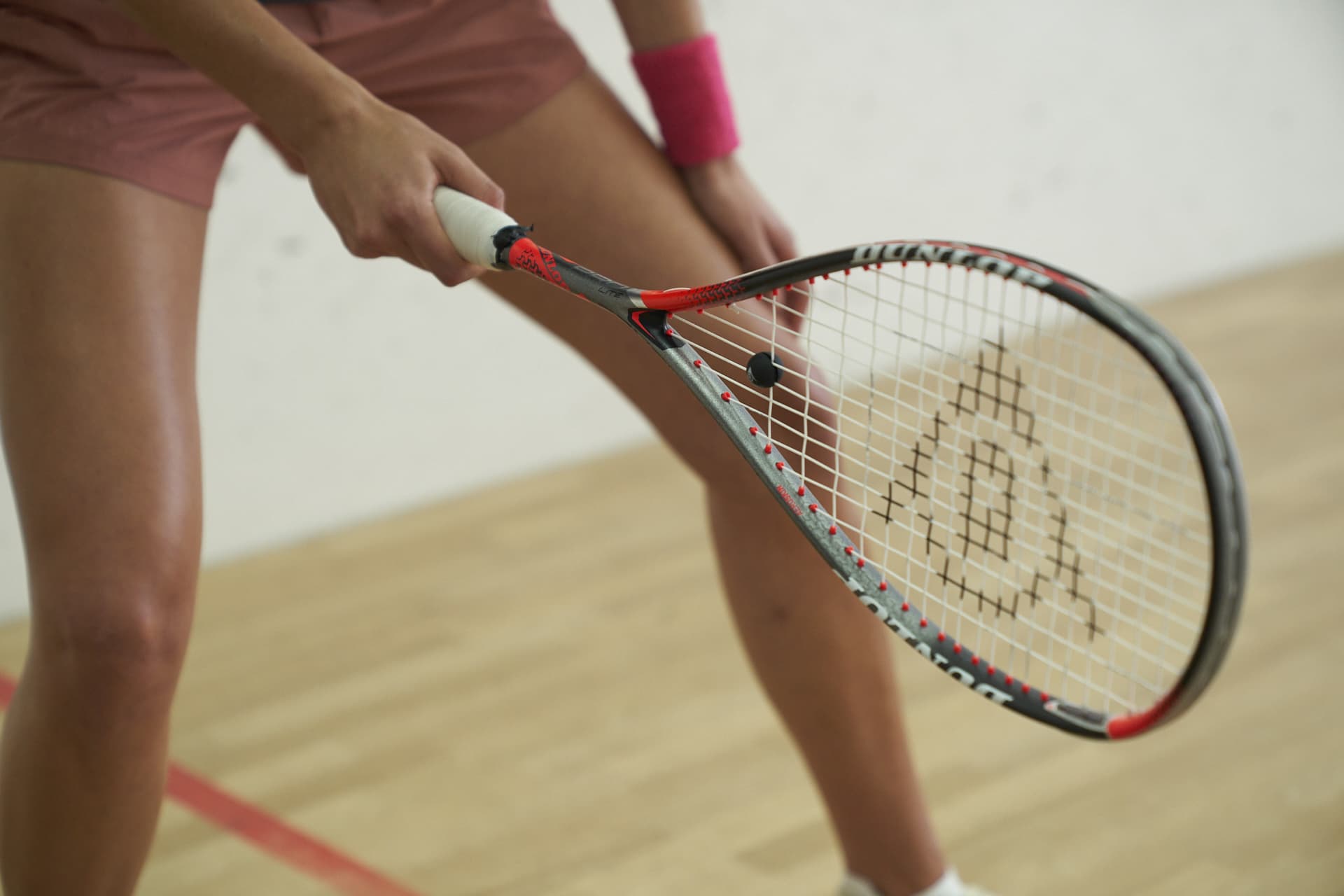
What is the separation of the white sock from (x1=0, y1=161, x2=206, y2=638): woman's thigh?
1.83ft

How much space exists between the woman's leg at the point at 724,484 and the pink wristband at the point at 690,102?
0.03 m

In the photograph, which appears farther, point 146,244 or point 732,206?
point 732,206

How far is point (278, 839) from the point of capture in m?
1.44

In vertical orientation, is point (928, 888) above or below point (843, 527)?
below

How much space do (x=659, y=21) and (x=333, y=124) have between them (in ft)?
1.19

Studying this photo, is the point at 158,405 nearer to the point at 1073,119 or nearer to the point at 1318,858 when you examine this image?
the point at 1318,858

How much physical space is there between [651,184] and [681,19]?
0.52 ft

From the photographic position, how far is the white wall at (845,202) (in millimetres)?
2432

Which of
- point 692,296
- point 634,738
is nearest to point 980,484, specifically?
point 692,296

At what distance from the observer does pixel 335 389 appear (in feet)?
8.24

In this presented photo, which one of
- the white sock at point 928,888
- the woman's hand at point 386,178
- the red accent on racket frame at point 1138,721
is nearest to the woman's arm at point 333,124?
the woman's hand at point 386,178

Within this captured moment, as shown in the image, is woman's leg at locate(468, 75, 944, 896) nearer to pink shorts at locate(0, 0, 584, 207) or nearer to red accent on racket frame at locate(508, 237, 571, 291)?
pink shorts at locate(0, 0, 584, 207)

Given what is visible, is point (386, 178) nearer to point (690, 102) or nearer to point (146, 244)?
point (146, 244)

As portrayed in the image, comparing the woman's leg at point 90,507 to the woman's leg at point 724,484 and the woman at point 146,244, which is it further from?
the woman's leg at point 724,484
